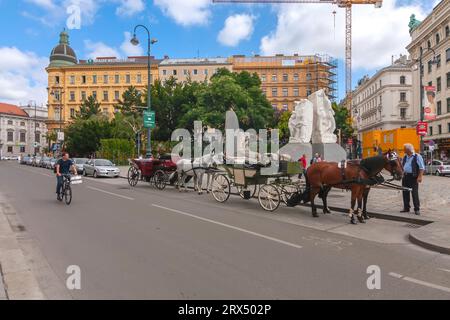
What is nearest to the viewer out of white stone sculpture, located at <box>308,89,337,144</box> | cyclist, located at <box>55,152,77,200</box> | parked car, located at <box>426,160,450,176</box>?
cyclist, located at <box>55,152,77,200</box>

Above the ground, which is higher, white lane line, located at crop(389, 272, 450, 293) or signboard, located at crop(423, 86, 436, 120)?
signboard, located at crop(423, 86, 436, 120)

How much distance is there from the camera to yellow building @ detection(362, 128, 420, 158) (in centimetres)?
3003

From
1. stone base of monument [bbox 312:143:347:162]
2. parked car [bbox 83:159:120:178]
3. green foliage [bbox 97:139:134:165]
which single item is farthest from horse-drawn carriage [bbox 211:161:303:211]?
green foliage [bbox 97:139:134:165]

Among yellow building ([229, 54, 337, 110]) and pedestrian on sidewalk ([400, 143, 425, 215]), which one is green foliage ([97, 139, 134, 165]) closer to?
pedestrian on sidewalk ([400, 143, 425, 215])

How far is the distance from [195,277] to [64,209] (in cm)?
724

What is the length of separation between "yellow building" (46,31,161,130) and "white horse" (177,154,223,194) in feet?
269

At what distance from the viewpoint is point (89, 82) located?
9606 cm

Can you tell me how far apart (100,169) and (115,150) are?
1781 centimetres

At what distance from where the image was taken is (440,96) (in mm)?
47281

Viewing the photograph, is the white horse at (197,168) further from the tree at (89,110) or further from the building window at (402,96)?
the building window at (402,96)

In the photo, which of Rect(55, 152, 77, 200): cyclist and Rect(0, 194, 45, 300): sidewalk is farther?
Rect(55, 152, 77, 200): cyclist

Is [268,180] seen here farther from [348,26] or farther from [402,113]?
[348,26]

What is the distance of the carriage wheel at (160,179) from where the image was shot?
17.1m

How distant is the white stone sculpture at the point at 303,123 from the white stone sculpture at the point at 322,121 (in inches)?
19.5
